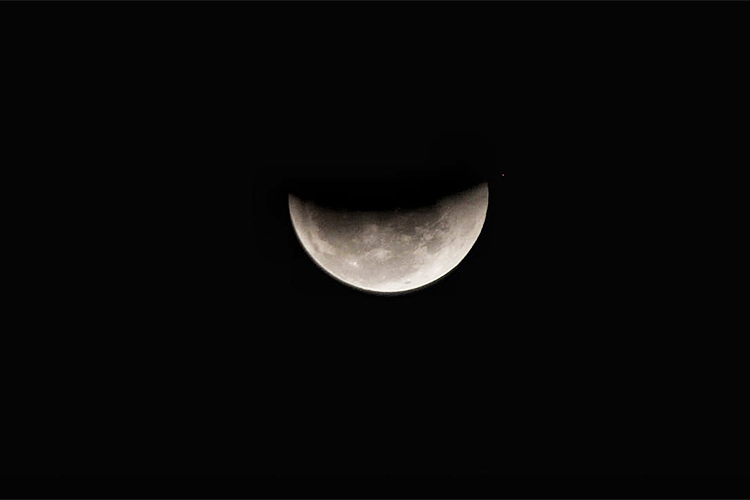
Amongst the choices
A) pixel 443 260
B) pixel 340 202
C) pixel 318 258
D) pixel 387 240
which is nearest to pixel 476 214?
pixel 443 260

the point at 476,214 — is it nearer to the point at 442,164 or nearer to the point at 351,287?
the point at 442,164

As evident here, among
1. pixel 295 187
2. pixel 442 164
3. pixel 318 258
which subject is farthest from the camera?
pixel 318 258

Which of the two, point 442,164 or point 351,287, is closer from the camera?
point 442,164

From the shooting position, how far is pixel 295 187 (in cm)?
326

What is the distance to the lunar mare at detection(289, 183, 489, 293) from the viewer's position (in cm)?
320

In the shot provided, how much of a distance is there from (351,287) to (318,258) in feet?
1.26

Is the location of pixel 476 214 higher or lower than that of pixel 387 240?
higher

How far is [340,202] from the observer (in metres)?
3.14

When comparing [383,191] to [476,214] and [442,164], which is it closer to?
[442,164]

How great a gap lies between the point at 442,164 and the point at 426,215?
0.36m

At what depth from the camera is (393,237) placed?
3.25 m

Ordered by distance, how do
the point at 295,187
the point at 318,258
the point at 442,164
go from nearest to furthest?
the point at 442,164 → the point at 295,187 → the point at 318,258

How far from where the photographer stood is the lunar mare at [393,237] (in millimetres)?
3201

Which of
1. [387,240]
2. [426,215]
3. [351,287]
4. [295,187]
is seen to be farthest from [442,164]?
[351,287]
